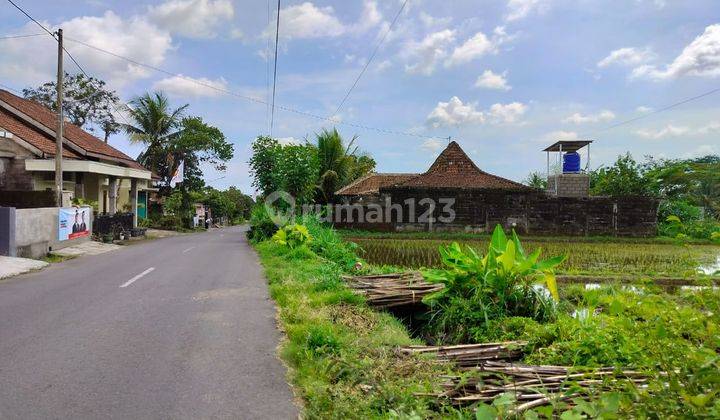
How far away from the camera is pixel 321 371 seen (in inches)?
183

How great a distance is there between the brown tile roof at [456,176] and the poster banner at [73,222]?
14680 mm

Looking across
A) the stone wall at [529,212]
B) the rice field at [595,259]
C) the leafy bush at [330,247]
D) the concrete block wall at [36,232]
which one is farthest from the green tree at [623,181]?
the concrete block wall at [36,232]

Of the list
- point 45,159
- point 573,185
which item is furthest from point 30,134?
point 573,185

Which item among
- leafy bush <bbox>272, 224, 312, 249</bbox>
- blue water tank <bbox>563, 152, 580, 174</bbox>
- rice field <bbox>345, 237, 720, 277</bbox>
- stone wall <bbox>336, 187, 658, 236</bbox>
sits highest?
blue water tank <bbox>563, 152, 580, 174</bbox>

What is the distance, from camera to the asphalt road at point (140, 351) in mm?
4168

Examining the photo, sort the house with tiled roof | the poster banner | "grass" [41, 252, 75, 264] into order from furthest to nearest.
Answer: the house with tiled roof
the poster banner
"grass" [41, 252, 75, 264]

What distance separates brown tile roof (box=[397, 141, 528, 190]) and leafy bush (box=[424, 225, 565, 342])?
20.8 m

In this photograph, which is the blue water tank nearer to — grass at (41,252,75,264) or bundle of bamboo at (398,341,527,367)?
grass at (41,252,75,264)

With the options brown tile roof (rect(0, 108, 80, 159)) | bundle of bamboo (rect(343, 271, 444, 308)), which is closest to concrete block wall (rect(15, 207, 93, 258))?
brown tile roof (rect(0, 108, 80, 159))

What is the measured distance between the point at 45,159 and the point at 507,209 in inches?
847

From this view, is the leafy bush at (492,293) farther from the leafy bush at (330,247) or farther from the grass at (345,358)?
the leafy bush at (330,247)

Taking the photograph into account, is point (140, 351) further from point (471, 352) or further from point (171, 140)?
point (171, 140)

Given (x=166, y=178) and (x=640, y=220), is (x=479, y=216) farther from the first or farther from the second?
(x=166, y=178)

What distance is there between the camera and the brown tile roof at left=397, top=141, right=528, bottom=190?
28094mm
